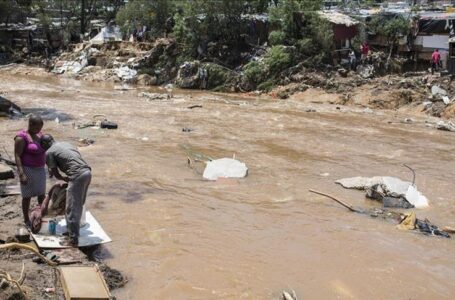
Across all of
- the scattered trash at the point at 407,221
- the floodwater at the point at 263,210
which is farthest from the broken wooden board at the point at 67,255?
the scattered trash at the point at 407,221

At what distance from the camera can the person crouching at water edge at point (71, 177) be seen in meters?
5.76

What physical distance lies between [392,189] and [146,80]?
73.9 feet

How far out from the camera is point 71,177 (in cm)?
575

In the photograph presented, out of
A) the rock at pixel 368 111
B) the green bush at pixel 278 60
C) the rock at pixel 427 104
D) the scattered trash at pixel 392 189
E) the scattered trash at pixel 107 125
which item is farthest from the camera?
the green bush at pixel 278 60

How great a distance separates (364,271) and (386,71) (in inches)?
800

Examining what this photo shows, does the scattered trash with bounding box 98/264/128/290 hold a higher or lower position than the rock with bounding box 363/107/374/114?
higher

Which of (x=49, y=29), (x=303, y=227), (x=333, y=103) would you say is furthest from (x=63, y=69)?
(x=303, y=227)

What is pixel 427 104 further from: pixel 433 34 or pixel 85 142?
pixel 85 142

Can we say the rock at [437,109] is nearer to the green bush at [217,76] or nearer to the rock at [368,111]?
the rock at [368,111]

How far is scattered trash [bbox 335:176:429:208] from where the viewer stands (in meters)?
9.16

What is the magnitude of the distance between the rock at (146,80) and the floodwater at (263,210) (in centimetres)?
1241

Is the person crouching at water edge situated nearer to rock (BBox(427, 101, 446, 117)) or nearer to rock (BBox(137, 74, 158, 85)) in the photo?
rock (BBox(427, 101, 446, 117))

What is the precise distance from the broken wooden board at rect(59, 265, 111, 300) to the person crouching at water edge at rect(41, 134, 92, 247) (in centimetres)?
82

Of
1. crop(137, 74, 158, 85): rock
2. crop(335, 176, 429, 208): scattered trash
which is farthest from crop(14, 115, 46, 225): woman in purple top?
crop(137, 74, 158, 85): rock
